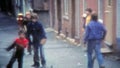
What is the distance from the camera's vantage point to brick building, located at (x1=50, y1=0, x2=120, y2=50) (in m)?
17.4

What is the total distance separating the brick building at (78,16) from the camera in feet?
57.2

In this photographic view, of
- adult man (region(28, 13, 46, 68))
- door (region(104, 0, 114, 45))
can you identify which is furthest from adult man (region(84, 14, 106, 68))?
door (region(104, 0, 114, 45))

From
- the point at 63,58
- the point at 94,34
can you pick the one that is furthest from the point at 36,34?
the point at 63,58

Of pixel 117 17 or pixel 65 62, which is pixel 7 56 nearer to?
pixel 65 62

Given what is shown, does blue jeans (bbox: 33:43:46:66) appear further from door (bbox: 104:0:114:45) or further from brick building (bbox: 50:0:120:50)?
door (bbox: 104:0:114:45)

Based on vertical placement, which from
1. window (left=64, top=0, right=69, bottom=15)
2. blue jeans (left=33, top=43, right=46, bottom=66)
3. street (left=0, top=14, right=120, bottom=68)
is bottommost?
street (left=0, top=14, right=120, bottom=68)

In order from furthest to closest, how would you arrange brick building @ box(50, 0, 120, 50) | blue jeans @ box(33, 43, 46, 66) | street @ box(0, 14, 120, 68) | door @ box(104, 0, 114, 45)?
door @ box(104, 0, 114, 45) → brick building @ box(50, 0, 120, 50) → street @ box(0, 14, 120, 68) → blue jeans @ box(33, 43, 46, 66)

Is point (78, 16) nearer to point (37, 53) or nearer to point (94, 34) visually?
point (37, 53)

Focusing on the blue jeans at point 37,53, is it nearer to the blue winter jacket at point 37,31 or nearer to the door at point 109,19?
the blue winter jacket at point 37,31

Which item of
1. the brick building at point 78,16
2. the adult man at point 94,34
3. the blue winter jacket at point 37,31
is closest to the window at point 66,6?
the brick building at point 78,16

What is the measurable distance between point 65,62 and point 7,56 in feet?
12.1

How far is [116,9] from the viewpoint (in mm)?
17234

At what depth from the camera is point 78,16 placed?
77.2 ft

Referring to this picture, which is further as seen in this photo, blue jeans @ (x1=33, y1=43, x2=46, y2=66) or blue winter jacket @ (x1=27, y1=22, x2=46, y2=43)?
blue jeans @ (x1=33, y1=43, x2=46, y2=66)
